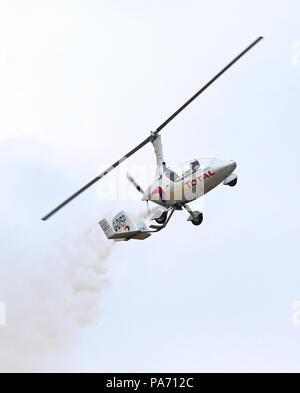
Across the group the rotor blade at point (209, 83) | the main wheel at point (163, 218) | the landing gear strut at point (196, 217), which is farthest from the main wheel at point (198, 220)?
the rotor blade at point (209, 83)

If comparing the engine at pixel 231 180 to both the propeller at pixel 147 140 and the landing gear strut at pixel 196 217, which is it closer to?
the landing gear strut at pixel 196 217

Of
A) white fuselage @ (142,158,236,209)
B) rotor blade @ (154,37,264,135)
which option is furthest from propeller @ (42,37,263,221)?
white fuselage @ (142,158,236,209)

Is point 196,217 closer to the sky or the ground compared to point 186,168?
closer to the ground

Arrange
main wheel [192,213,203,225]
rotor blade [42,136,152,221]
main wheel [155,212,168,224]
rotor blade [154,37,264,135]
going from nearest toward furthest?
rotor blade [42,136,152,221] → rotor blade [154,37,264,135] → main wheel [192,213,203,225] → main wheel [155,212,168,224]

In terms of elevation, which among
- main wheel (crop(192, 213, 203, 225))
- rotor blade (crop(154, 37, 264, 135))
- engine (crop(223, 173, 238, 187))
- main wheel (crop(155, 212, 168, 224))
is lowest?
main wheel (crop(192, 213, 203, 225))

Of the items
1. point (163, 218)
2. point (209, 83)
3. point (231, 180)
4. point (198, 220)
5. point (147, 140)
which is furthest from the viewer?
point (147, 140)

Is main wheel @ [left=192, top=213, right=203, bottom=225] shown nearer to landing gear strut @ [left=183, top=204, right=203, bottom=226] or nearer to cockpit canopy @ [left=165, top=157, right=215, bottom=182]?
landing gear strut @ [left=183, top=204, right=203, bottom=226]

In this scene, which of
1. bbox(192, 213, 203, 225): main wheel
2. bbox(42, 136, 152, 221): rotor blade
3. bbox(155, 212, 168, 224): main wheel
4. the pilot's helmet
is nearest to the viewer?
bbox(42, 136, 152, 221): rotor blade

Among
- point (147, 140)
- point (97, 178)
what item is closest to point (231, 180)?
point (147, 140)

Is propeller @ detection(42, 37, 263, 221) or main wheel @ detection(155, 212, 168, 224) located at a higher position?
propeller @ detection(42, 37, 263, 221)

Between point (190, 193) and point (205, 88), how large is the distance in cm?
534

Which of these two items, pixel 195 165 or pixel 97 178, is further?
pixel 97 178

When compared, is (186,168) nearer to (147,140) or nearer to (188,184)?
(188,184)

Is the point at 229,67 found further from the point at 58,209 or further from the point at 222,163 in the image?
the point at 58,209
